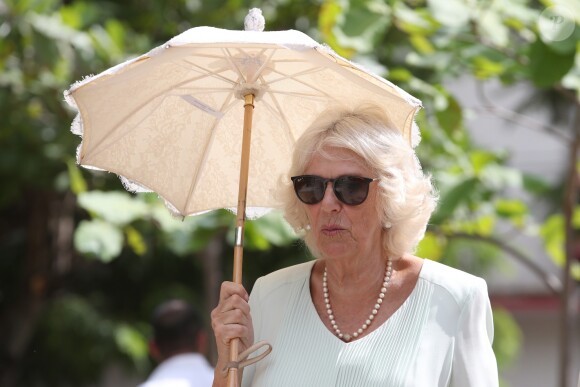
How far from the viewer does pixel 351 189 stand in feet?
10.2

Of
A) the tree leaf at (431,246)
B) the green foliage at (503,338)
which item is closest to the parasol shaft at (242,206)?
the tree leaf at (431,246)

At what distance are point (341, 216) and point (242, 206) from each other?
0.30 metres

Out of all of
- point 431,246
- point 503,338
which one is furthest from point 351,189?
point 503,338

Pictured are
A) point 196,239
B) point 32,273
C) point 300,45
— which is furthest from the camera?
point 32,273

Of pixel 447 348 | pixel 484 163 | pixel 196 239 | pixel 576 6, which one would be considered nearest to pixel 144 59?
pixel 447 348

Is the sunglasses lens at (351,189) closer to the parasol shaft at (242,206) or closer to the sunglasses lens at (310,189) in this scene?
the sunglasses lens at (310,189)

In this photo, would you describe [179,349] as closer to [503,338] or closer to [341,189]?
[341,189]

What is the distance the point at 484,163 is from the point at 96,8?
9.04ft

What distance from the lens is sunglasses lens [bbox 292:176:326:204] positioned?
3.13m

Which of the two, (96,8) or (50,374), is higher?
(96,8)

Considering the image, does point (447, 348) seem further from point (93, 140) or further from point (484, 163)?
point (484, 163)

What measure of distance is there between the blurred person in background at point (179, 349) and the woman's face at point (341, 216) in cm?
215

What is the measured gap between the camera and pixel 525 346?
15180mm

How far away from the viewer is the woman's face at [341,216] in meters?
3.12
